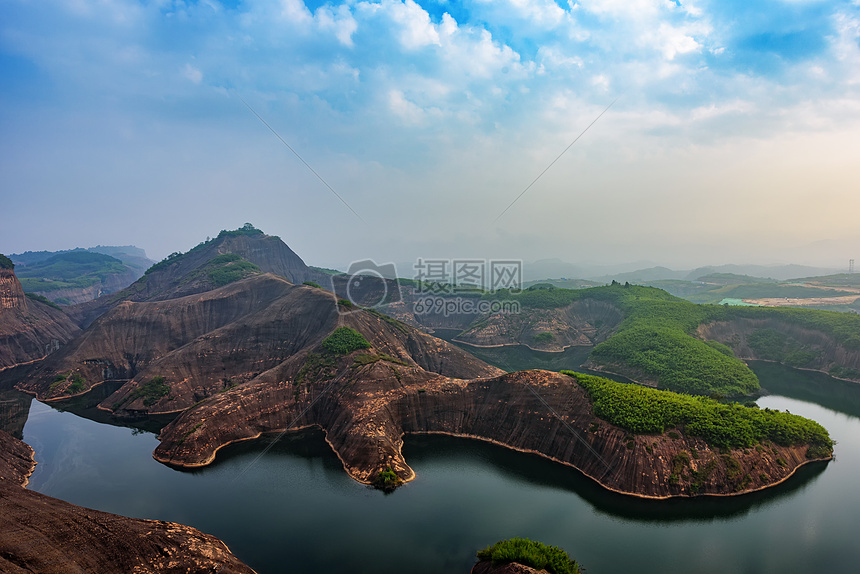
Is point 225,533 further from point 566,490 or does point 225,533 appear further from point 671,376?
point 671,376

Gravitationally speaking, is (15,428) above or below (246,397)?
below

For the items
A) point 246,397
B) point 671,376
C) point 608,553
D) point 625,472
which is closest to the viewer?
point 608,553

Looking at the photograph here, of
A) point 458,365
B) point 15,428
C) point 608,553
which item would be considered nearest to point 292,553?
point 608,553

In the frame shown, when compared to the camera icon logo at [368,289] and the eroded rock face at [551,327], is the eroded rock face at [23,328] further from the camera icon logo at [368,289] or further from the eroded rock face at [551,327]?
the eroded rock face at [551,327]

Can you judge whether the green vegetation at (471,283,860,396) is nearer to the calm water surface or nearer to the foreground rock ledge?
the calm water surface

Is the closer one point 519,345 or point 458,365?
point 458,365

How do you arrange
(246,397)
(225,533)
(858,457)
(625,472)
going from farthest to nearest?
(246,397)
(858,457)
(625,472)
(225,533)

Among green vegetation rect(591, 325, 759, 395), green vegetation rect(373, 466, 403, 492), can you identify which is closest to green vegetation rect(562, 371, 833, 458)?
green vegetation rect(591, 325, 759, 395)
